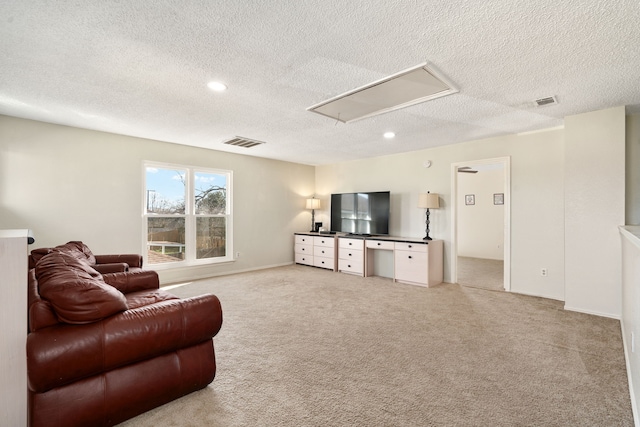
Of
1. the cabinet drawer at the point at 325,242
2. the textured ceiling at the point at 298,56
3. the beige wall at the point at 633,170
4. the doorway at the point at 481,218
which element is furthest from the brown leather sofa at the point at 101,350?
the doorway at the point at 481,218

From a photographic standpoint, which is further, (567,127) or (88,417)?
(567,127)

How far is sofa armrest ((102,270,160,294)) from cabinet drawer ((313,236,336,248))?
360 cm

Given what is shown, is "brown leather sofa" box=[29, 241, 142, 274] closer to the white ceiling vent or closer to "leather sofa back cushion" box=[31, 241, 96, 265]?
"leather sofa back cushion" box=[31, 241, 96, 265]

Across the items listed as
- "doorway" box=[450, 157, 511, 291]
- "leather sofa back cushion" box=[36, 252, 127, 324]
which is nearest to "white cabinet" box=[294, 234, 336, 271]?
"doorway" box=[450, 157, 511, 291]

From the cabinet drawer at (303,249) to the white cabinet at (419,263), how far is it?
205cm

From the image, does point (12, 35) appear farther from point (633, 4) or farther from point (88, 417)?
point (633, 4)

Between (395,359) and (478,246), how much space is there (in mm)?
6693

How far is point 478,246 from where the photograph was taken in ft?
26.1

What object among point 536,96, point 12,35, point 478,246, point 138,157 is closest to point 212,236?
point 138,157

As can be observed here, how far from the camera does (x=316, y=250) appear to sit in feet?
20.8

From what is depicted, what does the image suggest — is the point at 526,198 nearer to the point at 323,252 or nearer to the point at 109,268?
the point at 323,252

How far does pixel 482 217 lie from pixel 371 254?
4137 millimetres

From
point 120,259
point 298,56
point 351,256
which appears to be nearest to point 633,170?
point 351,256

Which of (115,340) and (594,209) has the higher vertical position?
(594,209)
